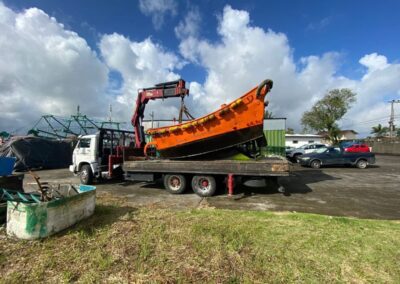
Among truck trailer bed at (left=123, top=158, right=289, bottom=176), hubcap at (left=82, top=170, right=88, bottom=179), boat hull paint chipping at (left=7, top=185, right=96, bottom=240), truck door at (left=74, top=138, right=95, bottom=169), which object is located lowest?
boat hull paint chipping at (left=7, top=185, right=96, bottom=240)

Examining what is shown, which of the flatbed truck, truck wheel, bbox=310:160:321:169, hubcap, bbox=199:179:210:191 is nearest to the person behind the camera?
the flatbed truck

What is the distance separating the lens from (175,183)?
7.89m

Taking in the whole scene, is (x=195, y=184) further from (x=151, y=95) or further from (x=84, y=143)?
(x=84, y=143)

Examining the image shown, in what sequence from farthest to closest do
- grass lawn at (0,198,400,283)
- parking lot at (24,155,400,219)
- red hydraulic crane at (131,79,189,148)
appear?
red hydraulic crane at (131,79,189,148) → parking lot at (24,155,400,219) → grass lawn at (0,198,400,283)

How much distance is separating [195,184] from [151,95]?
4.17 metres

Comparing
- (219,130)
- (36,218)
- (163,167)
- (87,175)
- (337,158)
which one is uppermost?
(219,130)

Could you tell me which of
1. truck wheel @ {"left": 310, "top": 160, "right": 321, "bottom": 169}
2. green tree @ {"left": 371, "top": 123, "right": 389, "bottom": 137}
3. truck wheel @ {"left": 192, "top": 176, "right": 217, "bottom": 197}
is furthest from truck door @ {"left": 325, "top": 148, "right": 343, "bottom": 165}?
green tree @ {"left": 371, "top": 123, "right": 389, "bottom": 137}

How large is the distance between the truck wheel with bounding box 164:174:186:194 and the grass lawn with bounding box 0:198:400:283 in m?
2.66

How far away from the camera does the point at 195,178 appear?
24.8 ft

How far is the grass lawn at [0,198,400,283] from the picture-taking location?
3.00m

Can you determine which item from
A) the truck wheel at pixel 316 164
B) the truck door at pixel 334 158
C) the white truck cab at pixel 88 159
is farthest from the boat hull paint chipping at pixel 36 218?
the truck door at pixel 334 158

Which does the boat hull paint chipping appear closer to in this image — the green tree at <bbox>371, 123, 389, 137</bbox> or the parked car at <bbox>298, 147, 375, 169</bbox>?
the parked car at <bbox>298, 147, 375, 169</bbox>

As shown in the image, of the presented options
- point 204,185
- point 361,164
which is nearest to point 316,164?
point 361,164

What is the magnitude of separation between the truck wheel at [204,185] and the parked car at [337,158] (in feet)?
34.2
